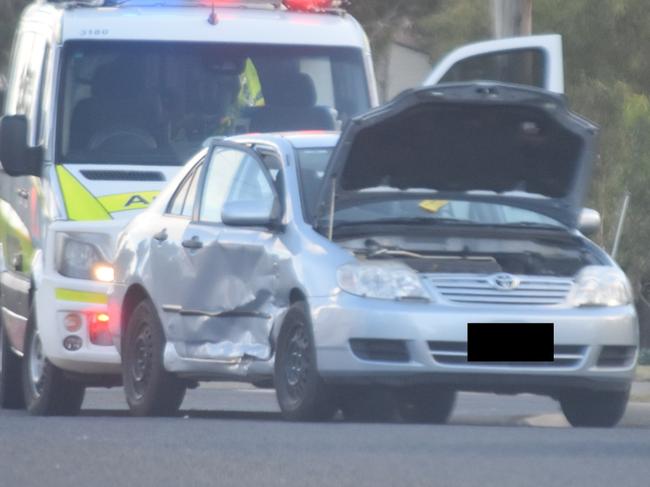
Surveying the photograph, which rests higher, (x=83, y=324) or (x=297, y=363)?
(x=297, y=363)

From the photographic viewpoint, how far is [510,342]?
1055 cm

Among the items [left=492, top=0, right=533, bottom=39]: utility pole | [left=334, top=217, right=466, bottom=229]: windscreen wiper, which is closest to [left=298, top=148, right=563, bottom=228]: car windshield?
[left=334, top=217, right=466, bottom=229]: windscreen wiper

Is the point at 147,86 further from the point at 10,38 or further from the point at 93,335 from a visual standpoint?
the point at 10,38

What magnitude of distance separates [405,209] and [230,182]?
1151 millimetres

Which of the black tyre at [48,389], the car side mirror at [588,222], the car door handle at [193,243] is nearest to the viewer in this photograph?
the car door handle at [193,243]

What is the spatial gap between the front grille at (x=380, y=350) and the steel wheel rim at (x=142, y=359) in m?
1.81

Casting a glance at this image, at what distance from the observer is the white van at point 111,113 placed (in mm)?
13000

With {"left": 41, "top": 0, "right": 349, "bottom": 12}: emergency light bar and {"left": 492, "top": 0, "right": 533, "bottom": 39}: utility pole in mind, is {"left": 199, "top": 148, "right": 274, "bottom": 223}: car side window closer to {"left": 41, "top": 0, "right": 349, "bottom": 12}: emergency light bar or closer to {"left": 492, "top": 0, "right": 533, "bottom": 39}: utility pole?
{"left": 41, "top": 0, "right": 349, "bottom": 12}: emergency light bar

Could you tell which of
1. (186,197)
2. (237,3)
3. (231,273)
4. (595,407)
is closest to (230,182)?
(186,197)

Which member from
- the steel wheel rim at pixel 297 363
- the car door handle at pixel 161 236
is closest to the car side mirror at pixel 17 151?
the car door handle at pixel 161 236

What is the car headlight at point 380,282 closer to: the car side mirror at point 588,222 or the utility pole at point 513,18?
the car side mirror at point 588,222

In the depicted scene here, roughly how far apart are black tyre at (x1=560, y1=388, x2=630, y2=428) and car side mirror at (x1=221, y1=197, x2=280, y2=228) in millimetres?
1747

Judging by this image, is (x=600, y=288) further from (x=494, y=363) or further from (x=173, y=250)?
(x=173, y=250)

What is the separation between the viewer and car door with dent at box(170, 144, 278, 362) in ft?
36.8
